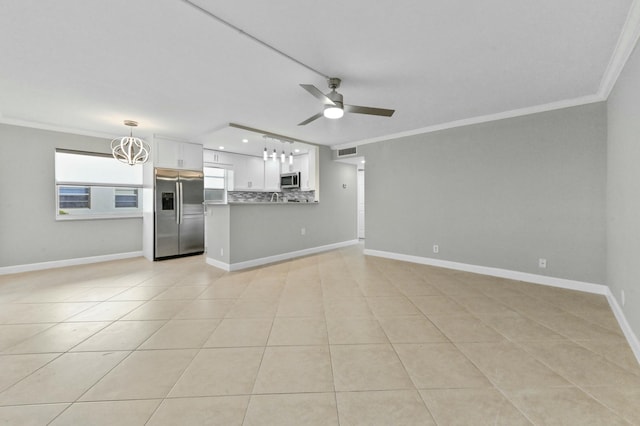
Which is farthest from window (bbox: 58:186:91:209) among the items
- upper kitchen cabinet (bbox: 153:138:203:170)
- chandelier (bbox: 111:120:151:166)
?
upper kitchen cabinet (bbox: 153:138:203:170)

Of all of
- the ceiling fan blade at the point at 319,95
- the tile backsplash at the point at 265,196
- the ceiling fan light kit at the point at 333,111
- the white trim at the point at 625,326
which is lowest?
the white trim at the point at 625,326

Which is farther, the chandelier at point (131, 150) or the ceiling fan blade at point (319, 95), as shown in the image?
the chandelier at point (131, 150)

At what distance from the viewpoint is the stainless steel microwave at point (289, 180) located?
6434 millimetres

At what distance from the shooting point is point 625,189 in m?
2.37

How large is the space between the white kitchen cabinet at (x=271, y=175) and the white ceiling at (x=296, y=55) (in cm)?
289

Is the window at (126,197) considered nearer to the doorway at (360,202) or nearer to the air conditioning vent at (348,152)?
the air conditioning vent at (348,152)

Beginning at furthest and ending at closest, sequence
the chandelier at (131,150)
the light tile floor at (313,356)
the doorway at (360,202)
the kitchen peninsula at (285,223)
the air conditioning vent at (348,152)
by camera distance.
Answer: the doorway at (360,202) → the air conditioning vent at (348,152) → the chandelier at (131,150) → the kitchen peninsula at (285,223) → the light tile floor at (313,356)

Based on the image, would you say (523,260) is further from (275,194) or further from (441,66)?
(275,194)

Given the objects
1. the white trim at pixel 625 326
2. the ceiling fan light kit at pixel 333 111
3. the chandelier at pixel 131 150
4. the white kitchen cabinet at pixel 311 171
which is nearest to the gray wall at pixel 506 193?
the white trim at pixel 625 326

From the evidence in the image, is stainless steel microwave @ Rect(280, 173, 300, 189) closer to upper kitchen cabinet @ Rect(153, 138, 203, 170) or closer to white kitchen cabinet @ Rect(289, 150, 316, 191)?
white kitchen cabinet @ Rect(289, 150, 316, 191)

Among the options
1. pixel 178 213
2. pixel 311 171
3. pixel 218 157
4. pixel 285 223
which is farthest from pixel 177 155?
pixel 311 171

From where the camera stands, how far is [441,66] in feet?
8.61

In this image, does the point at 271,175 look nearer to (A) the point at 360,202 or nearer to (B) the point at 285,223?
(B) the point at 285,223

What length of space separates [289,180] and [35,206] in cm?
462
